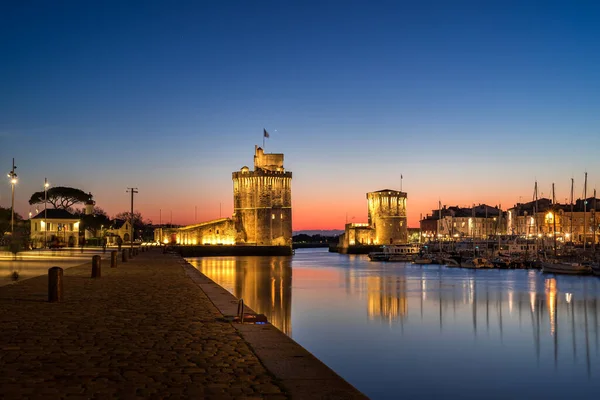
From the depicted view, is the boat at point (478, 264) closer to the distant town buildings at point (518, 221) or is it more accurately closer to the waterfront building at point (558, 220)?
the waterfront building at point (558, 220)

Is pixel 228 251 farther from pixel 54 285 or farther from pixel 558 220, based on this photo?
→ pixel 54 285

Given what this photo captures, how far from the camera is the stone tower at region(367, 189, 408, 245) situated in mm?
103125

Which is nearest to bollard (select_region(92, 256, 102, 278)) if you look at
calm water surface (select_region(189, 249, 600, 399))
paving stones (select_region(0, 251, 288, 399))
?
calm water surface (select_region(189, 249, 600, 399))

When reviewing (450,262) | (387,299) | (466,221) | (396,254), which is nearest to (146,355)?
(387,299)

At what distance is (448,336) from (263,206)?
2626 inches

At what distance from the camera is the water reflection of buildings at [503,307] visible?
18938 mm

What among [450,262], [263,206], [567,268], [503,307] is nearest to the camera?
[503,307]

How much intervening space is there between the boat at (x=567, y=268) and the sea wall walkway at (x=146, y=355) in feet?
131

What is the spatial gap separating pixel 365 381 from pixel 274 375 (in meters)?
4.94

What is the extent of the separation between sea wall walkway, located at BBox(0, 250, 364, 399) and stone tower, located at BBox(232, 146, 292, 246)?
69322 mm

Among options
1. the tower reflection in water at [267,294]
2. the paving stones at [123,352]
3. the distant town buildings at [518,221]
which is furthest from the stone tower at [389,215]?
the paving stones at [123,352]

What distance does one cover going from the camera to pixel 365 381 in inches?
482

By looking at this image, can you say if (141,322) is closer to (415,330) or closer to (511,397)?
(511,397)

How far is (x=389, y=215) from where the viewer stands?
10350cm
